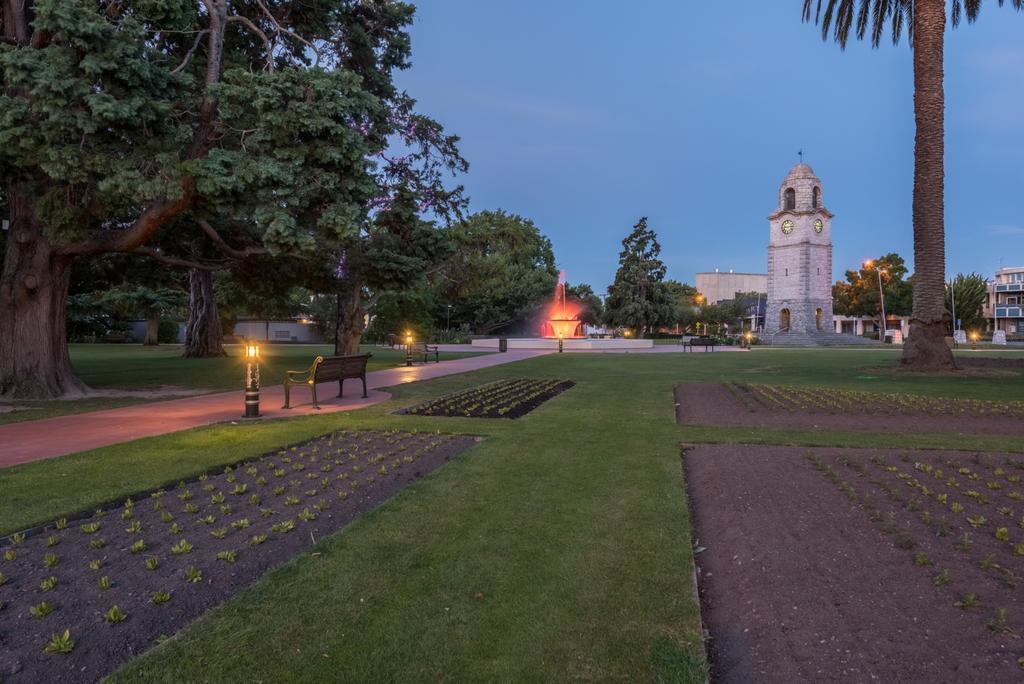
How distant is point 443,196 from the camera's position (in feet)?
Result: 82.8

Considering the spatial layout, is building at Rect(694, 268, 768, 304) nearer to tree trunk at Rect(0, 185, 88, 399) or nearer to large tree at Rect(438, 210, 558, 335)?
large tree at Rect(438, 210, 558, 335)

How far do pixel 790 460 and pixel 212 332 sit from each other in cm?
3108

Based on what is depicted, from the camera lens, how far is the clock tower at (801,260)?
215ft

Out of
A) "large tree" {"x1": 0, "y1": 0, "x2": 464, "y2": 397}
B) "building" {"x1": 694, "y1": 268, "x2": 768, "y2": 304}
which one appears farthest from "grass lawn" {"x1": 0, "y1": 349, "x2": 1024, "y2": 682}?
"building" {"x1": 694, "y1": 268, "x2": 768, "y2": 304}

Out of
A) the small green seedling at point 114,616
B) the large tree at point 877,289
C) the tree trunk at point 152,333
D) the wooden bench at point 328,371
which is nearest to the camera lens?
the small green seedling at point 114,616

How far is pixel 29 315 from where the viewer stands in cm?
1343

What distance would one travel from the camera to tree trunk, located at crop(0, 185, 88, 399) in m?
13.2

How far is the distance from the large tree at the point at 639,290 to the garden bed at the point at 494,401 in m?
41.8

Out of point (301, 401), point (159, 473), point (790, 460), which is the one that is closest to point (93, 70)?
point (301, 401)

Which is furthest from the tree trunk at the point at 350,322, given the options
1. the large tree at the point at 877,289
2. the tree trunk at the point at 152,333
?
the large tree at the point at 877,289

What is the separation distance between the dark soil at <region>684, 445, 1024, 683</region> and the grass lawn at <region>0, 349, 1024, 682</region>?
276mm

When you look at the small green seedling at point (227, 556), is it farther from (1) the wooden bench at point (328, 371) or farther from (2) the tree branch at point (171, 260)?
A: (2) the tree branch at point (171, 260)

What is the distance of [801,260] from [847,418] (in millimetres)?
62314

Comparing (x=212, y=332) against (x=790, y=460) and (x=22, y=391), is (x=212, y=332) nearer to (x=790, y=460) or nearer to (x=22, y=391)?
(x=22, y=391)
